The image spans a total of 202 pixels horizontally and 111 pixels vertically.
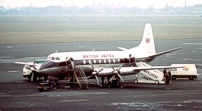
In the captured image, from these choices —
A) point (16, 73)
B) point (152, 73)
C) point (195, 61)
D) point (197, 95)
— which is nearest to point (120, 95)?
point (197, 95)

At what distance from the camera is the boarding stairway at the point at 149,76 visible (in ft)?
162

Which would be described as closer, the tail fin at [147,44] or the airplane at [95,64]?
the airplane at [95,64]

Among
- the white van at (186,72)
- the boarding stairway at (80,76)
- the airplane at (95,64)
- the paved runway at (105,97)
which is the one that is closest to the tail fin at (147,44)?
the white van at (186,72)

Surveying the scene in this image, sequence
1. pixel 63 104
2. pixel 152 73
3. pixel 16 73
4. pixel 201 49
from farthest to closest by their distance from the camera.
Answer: pixel 201 49 < pixel 16 73 < pixel 152 73 < pixel 63 104

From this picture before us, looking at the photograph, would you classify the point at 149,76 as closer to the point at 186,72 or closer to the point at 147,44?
the point at 186,72

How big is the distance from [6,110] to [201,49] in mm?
67689

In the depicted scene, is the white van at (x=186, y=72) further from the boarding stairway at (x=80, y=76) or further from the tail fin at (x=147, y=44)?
the boarding stairway at (x=80, y=76)

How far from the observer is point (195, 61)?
7200cm

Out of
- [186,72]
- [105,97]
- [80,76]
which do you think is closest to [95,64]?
[80,76]

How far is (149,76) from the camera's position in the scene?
49.7 m

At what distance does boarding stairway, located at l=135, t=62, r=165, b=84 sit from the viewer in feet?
162

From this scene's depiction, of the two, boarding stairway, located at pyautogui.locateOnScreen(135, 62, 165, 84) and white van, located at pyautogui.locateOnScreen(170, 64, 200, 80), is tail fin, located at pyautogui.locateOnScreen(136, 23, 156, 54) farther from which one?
boarding stairway, located at pyautogui.locateOnScreen(135, 62, 165, 84)

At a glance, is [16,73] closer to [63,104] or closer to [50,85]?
[50,85]

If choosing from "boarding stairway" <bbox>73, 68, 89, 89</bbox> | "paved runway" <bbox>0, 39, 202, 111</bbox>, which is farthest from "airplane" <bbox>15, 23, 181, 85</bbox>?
"paved runway" <bbox>0, 39, 202, 111</bbox>
